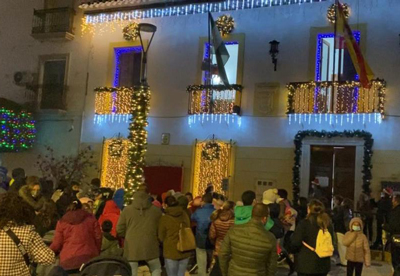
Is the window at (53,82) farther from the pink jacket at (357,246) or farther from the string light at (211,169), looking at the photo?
the pink jacket at (357,246)

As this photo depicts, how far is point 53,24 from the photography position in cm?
2116

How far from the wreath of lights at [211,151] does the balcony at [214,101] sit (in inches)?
35.1

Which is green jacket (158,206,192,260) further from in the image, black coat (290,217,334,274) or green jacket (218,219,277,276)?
green jacket (218,219,277,276)

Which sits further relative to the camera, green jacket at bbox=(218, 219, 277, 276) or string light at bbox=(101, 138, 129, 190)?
string light at bbox=(101, 138, 129, 190)

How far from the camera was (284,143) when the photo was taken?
16.5 meters

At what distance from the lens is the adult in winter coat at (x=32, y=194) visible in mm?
7791

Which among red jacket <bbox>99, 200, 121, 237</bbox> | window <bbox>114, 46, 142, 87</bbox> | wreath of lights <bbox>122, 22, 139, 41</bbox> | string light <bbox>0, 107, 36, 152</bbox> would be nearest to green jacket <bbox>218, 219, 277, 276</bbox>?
red jacket <bbox>99, 200, 121, 237</bbox>

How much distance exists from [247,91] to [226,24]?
8.47 ft

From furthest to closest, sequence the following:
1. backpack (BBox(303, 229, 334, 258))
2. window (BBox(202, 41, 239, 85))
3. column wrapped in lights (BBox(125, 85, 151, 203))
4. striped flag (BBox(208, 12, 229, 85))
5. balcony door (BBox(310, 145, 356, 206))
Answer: window (BBox(202, 41, 239, 85)) < balcony door (BBox(310, 145, 356, 206)) < striped flag (BBox(208, 12, 229, 85)) < column wrapped in lights (BBox(125, 85, 151, 203)) < backpack (BBox(303, 229, 334, 258))

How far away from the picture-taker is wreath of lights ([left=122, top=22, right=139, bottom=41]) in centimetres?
1950

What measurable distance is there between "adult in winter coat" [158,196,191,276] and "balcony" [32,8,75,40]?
14.6 metres

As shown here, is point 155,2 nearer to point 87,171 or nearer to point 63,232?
point 87,171

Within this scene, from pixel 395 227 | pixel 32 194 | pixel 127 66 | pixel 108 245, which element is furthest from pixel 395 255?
pixel 127 66

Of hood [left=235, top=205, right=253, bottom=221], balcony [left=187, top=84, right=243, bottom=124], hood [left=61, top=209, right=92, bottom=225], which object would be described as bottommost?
hood [left=61, top=209, right=92, bottom=225]
